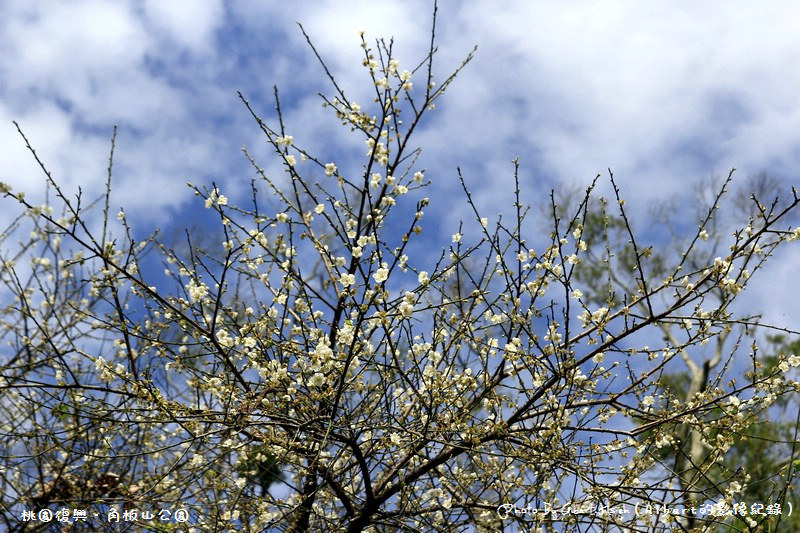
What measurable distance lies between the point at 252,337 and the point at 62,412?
1051 millimetres

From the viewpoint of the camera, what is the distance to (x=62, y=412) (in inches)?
147

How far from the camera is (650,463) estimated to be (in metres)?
4.13

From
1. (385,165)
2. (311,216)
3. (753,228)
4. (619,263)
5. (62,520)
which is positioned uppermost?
(619,263)

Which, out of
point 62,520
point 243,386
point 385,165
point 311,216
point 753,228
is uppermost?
point 385,165

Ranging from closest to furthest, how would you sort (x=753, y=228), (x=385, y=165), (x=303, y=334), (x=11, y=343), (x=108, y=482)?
(x=753, y=228), (x=303, y=334), (x=385, y=165), (x=108, y=482), (x=11, y=343)

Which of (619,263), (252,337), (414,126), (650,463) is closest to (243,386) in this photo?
(252,337)

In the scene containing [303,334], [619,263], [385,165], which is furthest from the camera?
[619,263]

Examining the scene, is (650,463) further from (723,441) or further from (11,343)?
(11,343)

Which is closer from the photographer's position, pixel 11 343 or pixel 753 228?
pixel 753 228

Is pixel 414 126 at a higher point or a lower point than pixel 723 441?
higher

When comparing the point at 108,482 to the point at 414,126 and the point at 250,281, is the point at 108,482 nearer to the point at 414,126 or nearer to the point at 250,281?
the point at 250,281

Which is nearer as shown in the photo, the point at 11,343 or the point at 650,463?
the point at 650,463

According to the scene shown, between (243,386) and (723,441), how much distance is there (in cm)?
266

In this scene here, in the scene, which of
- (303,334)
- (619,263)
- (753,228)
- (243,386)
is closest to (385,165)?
(303,334)
